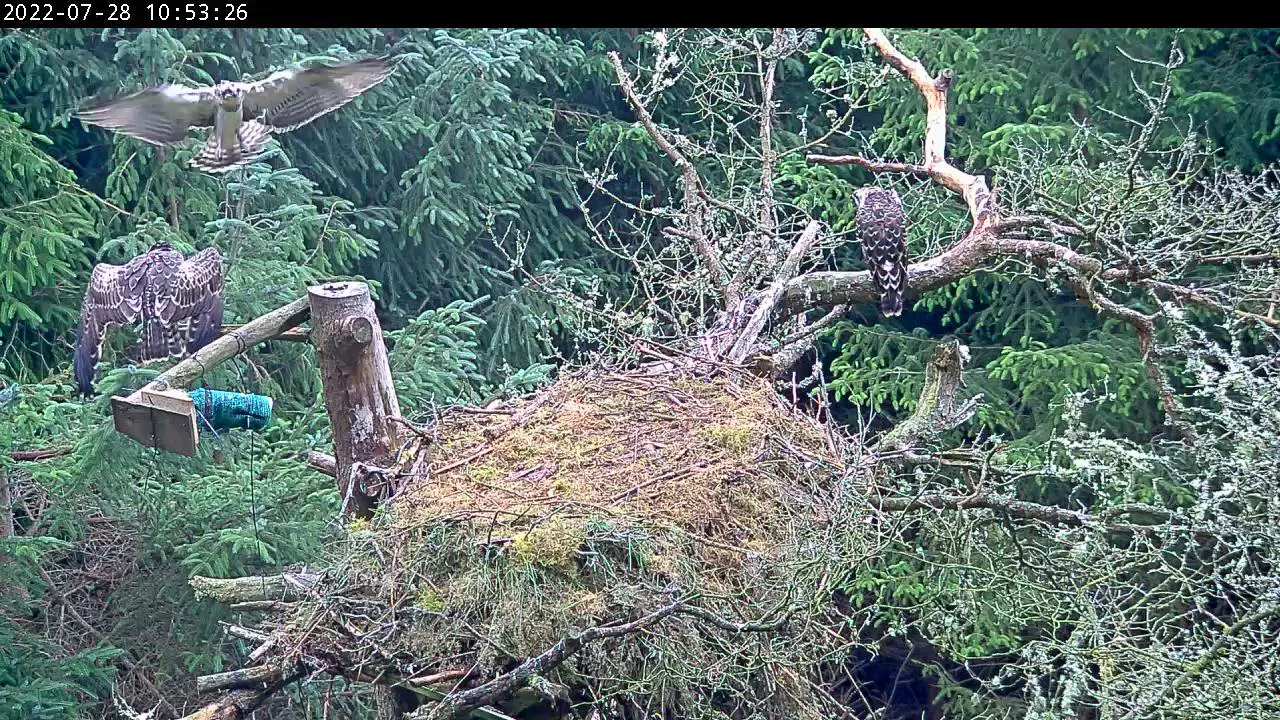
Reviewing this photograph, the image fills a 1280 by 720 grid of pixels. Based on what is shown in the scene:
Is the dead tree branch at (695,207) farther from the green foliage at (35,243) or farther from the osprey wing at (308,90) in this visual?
the green foliage at (35,243)

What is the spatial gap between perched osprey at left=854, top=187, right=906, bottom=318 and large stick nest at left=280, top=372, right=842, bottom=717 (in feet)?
6.88

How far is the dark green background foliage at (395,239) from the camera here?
6293 millimetres

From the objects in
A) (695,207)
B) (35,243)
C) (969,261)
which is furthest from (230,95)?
(969,261)

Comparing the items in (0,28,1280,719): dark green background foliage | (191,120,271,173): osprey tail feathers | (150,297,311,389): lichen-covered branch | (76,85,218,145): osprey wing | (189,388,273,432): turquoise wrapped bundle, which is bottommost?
(0,28,1280,719): dark green background foliage

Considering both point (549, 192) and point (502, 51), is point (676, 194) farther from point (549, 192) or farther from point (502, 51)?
point (502, 51)

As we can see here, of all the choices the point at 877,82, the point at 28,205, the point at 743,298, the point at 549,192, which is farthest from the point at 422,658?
the point at 549,192

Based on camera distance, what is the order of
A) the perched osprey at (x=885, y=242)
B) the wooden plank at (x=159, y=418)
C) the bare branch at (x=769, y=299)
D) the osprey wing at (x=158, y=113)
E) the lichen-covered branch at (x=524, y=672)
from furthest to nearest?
the perched osprey at (x=885, y=242) < the osprey wing at (x=158, y=113) < the bare branch at (x=769, y=299) < the wooden plank at (x=159, y=418) < the lichen-covered branch at (x=524, y=672)

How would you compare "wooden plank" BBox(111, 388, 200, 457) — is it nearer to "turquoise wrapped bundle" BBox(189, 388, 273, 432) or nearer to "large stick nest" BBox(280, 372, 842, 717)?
"turquoise wrapped bundle" BBox(189, 388, 273, 432)

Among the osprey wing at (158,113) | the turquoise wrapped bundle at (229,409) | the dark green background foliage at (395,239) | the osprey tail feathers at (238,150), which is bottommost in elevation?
the dark green background foliage at (395,239)

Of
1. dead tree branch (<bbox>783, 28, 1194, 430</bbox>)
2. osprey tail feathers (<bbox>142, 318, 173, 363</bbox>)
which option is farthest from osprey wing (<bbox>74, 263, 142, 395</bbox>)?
dead tree branch (<bbox>783, 28, 1194, 430</bbox>)

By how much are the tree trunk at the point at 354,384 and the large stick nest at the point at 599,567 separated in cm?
42

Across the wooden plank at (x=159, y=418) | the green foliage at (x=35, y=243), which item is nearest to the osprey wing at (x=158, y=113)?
the wooden plank at (x=159, y=418)

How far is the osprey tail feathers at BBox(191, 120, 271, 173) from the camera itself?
18.1 feet

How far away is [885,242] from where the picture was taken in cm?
637
